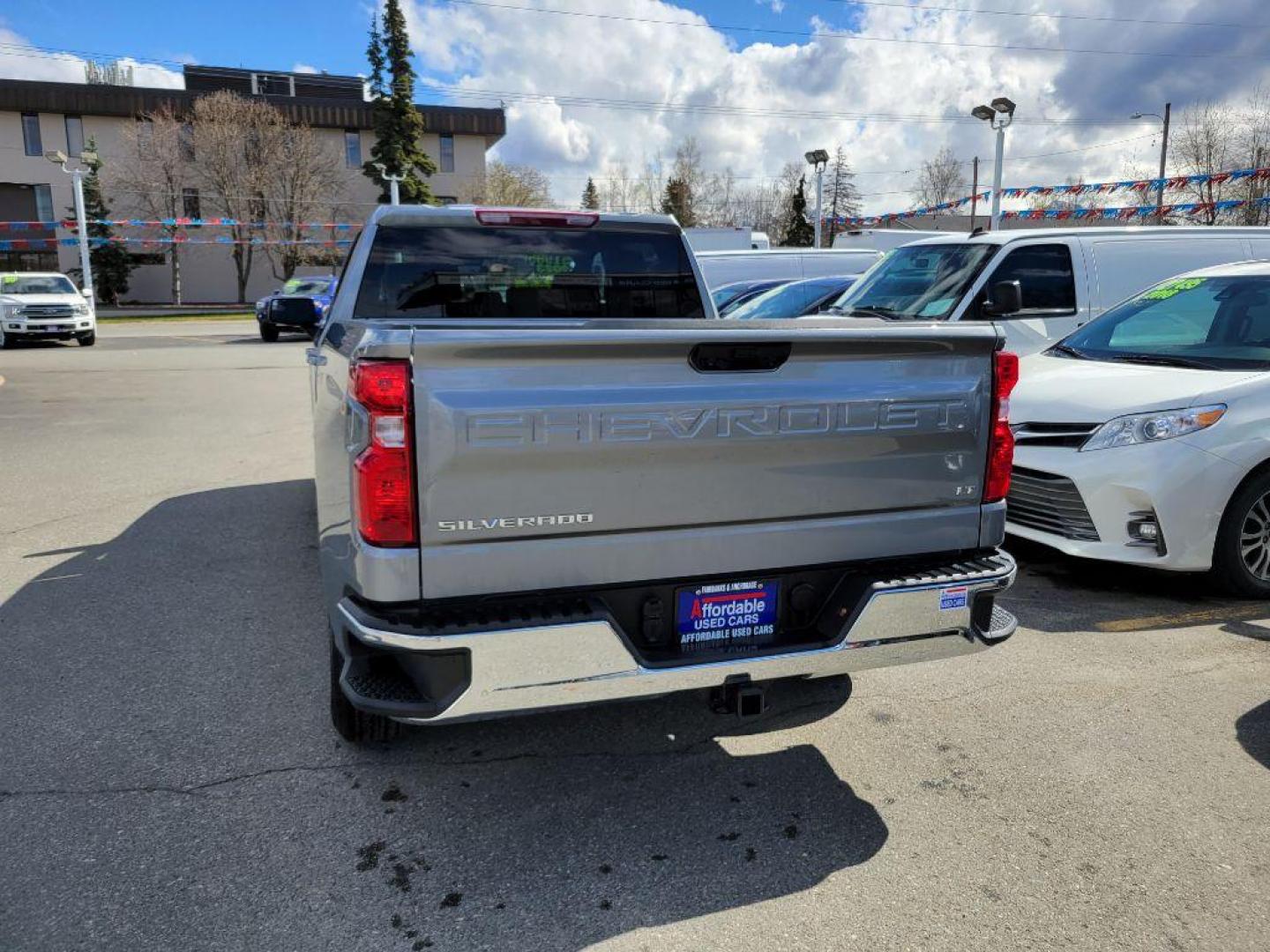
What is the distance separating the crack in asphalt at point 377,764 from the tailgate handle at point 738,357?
1.59 metres

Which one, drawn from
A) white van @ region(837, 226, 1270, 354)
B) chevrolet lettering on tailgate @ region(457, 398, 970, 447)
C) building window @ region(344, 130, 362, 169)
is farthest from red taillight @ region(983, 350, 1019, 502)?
building window @ region(344, 130, 362, 169)

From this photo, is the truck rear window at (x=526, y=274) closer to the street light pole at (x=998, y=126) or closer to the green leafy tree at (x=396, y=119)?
the street light pole at (x=998, y=126)

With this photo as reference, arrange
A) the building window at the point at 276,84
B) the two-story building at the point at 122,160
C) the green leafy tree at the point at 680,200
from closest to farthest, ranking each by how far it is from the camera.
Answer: the two-story building at the point at 122,160, the green leafy tree at the point at 680,200, the building window at the point at 276,84

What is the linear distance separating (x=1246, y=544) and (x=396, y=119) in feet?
169

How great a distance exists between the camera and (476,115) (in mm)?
54875

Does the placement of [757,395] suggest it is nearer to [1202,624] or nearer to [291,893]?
[291,893]

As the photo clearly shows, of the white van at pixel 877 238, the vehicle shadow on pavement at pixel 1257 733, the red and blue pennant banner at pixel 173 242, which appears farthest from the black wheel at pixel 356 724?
the red and blue pennant banner at pixel 173 242

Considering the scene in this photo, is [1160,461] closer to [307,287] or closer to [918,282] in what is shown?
[918,282]

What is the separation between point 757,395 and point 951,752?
1.69 m

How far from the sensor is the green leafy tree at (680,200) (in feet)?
197

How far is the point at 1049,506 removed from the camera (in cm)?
529

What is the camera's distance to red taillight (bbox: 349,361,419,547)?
8.21ft

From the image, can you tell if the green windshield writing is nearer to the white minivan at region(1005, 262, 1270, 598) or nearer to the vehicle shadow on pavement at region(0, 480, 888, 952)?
the white minivan at region(1005, 262, 1270, 598)

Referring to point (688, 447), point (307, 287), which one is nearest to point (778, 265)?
point (688, 447)
